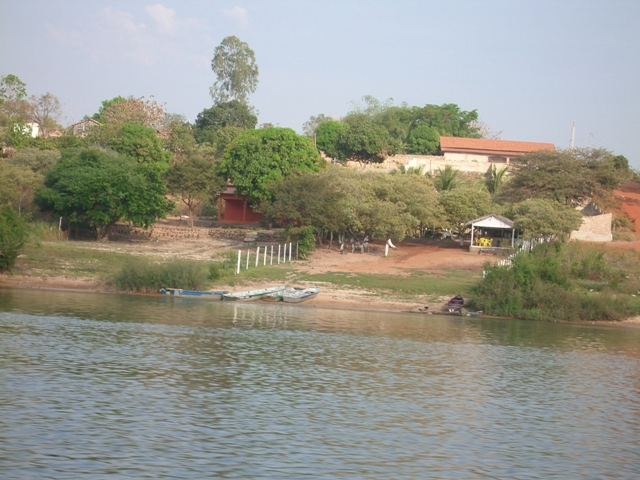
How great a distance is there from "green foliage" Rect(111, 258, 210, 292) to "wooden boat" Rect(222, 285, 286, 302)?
192 centimetres

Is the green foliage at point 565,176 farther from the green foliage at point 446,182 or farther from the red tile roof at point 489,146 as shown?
the red tile roof at point 489,146

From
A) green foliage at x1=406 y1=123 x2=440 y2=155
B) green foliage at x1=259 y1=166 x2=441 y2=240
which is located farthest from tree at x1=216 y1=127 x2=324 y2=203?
green foliage at x1=406 y1=123 x2=440 y2=155

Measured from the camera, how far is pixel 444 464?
12422mm

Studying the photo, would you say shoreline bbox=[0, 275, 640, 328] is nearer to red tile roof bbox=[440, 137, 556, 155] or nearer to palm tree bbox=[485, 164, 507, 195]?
palm tree bbox=[485, 164, 507, 195]

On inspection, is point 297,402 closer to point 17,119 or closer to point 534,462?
point 534,462

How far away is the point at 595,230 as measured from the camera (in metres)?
53.7

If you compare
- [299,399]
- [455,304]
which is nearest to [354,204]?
[455,304]

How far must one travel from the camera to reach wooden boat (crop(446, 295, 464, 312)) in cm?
3312

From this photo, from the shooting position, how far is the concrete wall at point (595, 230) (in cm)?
5253

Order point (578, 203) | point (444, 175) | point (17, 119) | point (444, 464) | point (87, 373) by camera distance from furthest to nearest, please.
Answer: point (17, 119) < point (444, 175) < point (578, 203) < point (87, 373) < point (444, 464)

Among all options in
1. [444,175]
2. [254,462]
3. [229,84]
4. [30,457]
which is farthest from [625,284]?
[229,84]

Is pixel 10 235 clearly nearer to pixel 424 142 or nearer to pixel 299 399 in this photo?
pixel 299 399

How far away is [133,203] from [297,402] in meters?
31.4

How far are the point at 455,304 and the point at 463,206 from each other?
64.4ft
